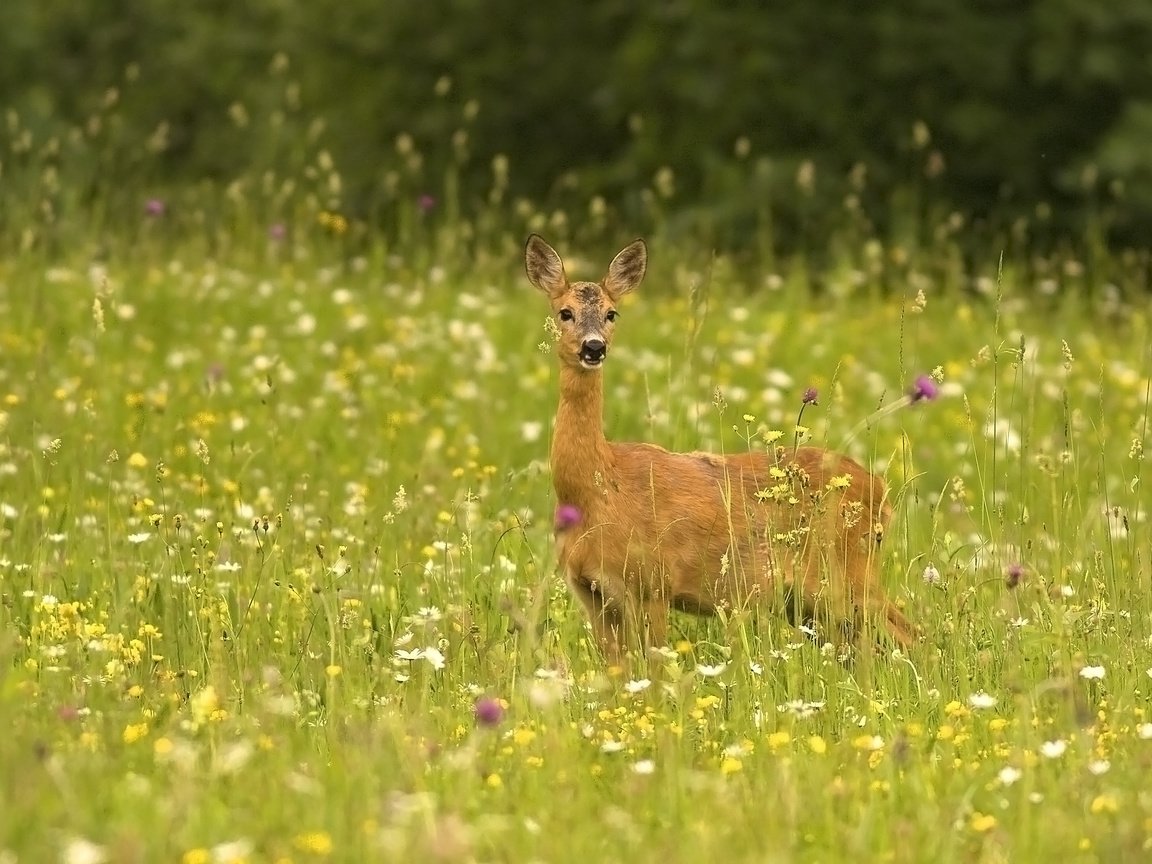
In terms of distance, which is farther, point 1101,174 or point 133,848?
point 1101,174

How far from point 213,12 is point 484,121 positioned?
5.23m

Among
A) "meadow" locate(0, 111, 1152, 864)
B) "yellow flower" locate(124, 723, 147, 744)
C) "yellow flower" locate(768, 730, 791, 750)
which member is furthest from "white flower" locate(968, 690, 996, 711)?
"yellow flower" locate(124, 723, 147, 744)

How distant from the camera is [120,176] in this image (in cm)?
1988

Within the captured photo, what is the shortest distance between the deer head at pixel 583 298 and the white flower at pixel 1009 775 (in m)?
1.87

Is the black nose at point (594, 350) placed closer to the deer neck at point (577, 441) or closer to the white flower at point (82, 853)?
the deer neck at point (577, 441)

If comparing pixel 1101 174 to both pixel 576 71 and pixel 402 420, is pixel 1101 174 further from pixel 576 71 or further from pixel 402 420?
pixel 402 420

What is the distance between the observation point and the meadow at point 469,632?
12.4ft

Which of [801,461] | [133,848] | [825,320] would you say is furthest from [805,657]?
[825,320]

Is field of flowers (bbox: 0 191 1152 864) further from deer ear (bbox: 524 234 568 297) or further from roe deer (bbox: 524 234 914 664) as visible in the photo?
deer ear (bbox: 524 234 568 297)

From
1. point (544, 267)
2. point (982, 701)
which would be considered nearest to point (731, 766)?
point (982, 701)

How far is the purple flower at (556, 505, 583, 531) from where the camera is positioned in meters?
5.28

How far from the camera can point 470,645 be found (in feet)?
17.0

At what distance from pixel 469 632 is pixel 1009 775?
150cm

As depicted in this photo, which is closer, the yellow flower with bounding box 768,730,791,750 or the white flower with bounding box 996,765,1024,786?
the white flower with bounding box 996,765,1024,786
